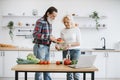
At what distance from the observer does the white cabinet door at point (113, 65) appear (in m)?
6.22

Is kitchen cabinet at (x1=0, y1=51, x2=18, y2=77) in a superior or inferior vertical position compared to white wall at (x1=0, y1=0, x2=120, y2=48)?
inferior

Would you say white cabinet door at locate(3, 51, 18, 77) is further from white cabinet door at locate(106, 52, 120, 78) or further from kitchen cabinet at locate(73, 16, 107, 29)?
white cabinet door at locate(106, 52, 120, 78)

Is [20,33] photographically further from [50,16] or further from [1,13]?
[50,16]

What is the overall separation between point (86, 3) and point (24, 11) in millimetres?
1643

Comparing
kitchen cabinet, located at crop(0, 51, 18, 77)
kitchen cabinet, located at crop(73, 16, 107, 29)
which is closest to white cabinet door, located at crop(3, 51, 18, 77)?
kitchen cabinet, located at crop(0, 51, 18, 77)

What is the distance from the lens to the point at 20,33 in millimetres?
6676

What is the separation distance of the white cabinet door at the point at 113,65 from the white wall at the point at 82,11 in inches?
23.7

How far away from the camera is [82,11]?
Answer: 6.71 m

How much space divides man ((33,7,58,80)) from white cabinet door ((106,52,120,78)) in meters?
2.54

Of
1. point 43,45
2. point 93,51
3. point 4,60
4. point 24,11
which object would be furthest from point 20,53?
point 43,45

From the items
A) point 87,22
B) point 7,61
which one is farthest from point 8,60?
point 87,22

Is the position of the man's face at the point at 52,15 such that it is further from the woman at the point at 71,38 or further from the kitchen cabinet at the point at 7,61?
the kitchen cabinet at the point at 7,61

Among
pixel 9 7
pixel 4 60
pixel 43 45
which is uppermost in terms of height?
pixel 9 7

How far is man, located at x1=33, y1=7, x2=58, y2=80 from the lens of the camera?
13.0 feet
